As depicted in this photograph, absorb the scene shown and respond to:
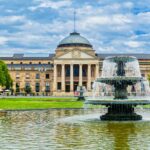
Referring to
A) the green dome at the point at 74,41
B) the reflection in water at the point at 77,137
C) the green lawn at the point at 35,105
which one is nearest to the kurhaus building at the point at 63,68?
the green dome at the point at 74,41

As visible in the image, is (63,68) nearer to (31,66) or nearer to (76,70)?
(76,70)

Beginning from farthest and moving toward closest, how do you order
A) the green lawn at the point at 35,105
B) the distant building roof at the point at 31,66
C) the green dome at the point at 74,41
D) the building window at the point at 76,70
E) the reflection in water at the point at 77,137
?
the distant building roof at the point at 31,66
the green dome at the point at 74,41
the building window at the point at 76,70
the green lawn at the point at 35,105
the reflection in water at the point at 77,137

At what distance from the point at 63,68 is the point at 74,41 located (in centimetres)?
1272

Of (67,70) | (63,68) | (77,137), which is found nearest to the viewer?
(77,137)

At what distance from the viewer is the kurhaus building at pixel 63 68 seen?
161m

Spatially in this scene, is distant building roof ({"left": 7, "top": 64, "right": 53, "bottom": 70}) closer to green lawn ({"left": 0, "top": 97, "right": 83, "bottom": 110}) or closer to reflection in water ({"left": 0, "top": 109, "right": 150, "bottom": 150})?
green lawn ({"left": 0, "top": 97, "right": 83, "bottom": 110})

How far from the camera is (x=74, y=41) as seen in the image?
552 ft

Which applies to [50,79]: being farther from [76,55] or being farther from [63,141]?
[63,141]

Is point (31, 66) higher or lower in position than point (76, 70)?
higher

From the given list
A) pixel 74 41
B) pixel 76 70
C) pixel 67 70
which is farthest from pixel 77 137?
pixel 74 41

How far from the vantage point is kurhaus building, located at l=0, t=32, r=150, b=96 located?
161 meters

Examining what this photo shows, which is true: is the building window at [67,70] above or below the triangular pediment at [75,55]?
below

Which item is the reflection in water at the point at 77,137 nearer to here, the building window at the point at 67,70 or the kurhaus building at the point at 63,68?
the kurhaus building at the point at 63,68

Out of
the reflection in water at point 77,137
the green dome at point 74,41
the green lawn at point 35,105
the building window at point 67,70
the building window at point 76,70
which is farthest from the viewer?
the green dome at point 74,41
